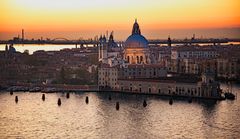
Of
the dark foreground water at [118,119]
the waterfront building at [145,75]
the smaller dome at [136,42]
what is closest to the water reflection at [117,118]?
the dark foreground water at [118,119]

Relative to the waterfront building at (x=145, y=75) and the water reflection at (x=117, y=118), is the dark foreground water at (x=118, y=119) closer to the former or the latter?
the water reflection at (x=117, y=118)

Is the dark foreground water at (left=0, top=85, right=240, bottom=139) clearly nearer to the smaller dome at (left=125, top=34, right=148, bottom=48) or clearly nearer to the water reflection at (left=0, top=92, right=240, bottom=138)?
the water reflection at (left=0, top=92, right=240, bottom=138)

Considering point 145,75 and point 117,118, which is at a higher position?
point 145,75

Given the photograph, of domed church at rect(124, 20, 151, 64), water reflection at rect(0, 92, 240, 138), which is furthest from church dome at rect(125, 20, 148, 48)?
water reflection at rect(0, 92, 240, 138)

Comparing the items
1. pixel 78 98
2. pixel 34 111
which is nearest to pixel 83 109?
pixel 34 111

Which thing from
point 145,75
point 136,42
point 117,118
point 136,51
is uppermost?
point 136,42

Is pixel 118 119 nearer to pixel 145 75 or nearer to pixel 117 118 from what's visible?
pixel 117 118

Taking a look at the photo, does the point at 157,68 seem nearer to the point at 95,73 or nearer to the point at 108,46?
the point at 95,73

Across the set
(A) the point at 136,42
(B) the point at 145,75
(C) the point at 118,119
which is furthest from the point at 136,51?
(C) the point at 118,119
